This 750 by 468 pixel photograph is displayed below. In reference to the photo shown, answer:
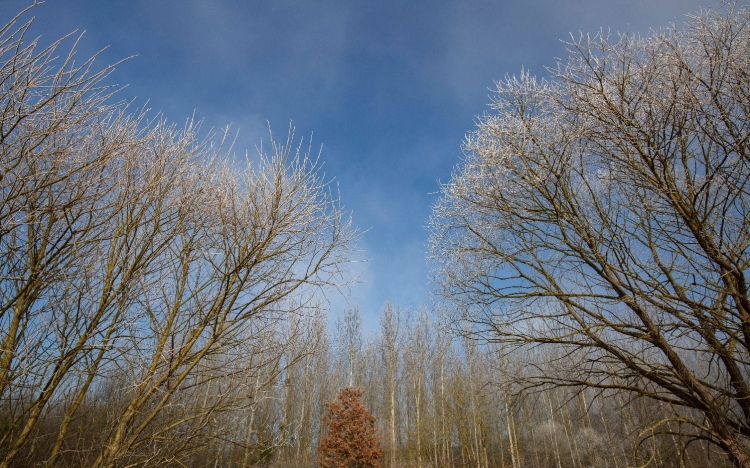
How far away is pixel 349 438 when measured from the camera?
17.3 m

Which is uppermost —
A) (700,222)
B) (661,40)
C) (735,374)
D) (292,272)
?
(661,40)

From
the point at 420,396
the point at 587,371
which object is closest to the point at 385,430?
the point at 420,396

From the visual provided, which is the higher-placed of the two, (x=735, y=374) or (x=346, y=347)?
(x=346, y=347)

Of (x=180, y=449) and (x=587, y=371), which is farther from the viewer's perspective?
(x=587, y=371)

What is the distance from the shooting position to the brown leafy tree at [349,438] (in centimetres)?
1686

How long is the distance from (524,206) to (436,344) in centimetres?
2113

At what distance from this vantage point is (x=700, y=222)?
365cm

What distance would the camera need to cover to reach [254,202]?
3.57 meters

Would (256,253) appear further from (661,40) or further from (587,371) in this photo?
(661,40)

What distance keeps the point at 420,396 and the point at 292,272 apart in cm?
2146

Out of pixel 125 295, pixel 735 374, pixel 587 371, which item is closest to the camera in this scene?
pixel 125 295

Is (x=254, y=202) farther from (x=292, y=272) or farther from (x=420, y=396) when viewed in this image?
(x=420, y=396)

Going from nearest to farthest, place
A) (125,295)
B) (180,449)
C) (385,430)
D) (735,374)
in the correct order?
1. (180,449)
2. (125,295)
3. (735,374)
4. (385,430)

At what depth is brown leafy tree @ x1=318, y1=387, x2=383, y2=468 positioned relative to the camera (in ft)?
55.3
